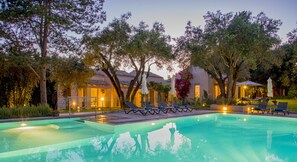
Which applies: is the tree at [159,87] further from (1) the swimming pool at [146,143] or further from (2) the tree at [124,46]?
(1) the swimming pool at [146,143]

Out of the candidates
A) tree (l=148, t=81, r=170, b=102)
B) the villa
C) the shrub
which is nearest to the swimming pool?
the shrub

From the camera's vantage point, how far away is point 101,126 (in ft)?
40.4

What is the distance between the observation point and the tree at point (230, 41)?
17.8 m

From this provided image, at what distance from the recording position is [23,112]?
14.2m

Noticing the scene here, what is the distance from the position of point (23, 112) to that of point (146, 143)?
8754mm

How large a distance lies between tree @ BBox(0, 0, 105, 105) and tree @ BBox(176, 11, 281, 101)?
7931 millimetres

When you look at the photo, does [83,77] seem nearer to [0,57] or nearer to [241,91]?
[0,57]

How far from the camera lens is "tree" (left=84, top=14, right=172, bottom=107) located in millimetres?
18094

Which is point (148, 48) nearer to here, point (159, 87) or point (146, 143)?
point (159, 87)

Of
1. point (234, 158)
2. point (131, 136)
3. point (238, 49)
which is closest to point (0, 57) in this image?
point (131, 136)

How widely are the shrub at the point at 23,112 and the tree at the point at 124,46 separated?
5.75m

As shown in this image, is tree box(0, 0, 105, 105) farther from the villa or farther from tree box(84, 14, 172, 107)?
the villa

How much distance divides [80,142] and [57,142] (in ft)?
2.93

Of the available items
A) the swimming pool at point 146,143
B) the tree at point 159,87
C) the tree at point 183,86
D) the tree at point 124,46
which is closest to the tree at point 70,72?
the tree at point 124,46
